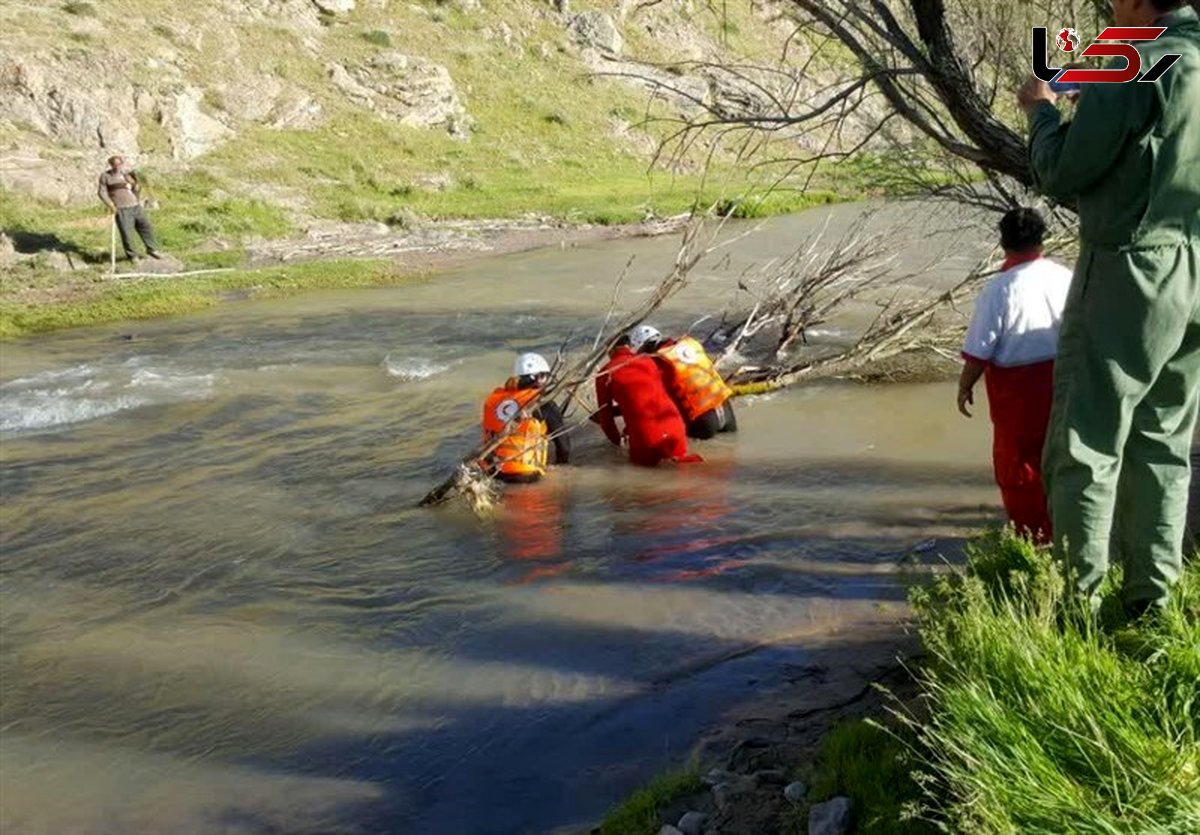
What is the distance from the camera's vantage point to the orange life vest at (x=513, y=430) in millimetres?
8227

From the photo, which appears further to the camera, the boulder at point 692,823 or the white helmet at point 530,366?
the white helmet at point 530,366

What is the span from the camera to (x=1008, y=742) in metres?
2.78

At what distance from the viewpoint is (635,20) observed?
5081 centimetres

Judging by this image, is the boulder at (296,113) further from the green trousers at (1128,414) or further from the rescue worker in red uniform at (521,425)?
the green trousers at (1128,414)

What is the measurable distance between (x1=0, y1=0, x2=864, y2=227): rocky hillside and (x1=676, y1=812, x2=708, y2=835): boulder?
56.3 ft

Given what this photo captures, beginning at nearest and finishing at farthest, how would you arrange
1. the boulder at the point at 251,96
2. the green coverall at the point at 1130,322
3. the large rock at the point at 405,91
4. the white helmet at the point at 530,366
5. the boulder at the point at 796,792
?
the green coverall at the point at 1130,322 < the boulder at the point at 796,792 < the white helmet at the point at 530,366 < the boulder at the point at 251,96 < the large rock at the point at 405,91

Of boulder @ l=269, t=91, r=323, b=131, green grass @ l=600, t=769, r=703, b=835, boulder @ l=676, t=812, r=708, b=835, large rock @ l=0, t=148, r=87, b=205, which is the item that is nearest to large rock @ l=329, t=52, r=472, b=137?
boulder @ l=269, t=91, r=323, b=131

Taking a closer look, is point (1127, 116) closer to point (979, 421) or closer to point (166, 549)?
point (979, 421)

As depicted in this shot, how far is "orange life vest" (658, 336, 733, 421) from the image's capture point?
8531 millimetres

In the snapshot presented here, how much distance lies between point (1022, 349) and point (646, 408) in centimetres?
396

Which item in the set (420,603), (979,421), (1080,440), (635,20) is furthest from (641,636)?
(635,20)

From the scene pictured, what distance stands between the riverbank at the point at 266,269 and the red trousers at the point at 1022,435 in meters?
15.6

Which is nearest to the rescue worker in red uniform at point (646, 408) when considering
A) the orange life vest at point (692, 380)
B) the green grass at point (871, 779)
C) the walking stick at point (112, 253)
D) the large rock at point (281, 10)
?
the orange life vest at point (692, 380)

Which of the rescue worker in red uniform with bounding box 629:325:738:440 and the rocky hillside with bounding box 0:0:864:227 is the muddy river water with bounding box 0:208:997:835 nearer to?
the rescue worker in red uniform with bounding box 629:325:738:440
